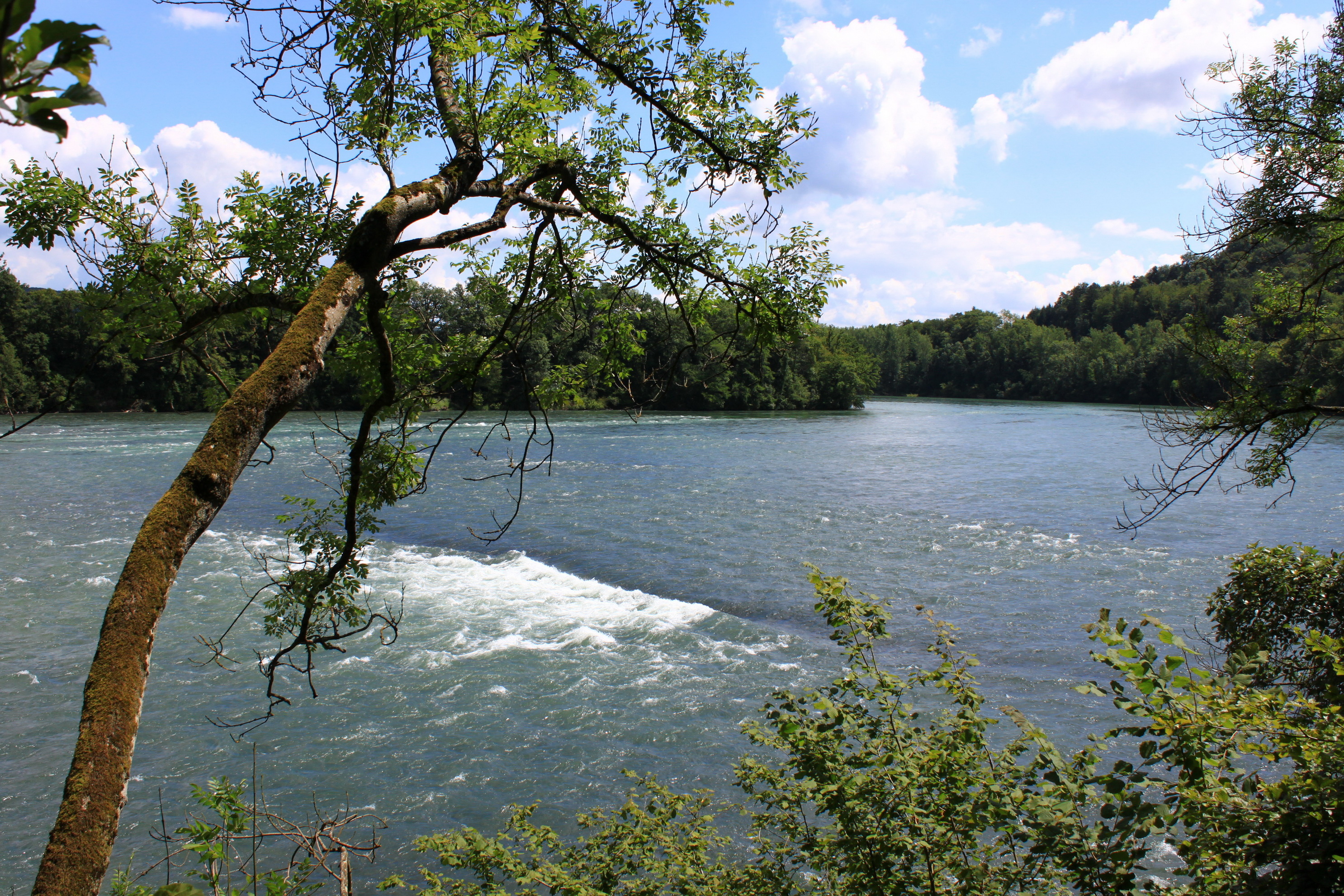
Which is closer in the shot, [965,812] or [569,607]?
[965,812]

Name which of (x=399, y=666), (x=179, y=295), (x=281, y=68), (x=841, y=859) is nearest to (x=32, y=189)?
(x=179, y=295)

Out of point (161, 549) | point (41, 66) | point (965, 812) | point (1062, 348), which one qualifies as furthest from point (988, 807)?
point (1062, 348)

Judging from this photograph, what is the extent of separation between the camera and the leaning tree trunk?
1.73 meters

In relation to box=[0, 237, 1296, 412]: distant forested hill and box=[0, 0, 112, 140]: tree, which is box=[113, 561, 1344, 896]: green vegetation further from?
box=[0, 0, 112, 140]: tree

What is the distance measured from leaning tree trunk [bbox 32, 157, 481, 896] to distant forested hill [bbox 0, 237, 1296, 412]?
0.72 meters

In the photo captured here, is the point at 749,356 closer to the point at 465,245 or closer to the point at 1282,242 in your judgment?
the point at 465,245

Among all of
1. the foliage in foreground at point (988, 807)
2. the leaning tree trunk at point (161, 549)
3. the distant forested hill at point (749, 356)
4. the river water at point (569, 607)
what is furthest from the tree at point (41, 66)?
the river water at point (569, 607)

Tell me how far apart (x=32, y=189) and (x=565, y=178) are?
8.34 feet

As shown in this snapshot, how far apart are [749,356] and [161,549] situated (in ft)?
9.73

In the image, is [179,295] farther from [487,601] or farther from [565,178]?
[487,601]

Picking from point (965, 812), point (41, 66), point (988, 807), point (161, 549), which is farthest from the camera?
point (965, 812)

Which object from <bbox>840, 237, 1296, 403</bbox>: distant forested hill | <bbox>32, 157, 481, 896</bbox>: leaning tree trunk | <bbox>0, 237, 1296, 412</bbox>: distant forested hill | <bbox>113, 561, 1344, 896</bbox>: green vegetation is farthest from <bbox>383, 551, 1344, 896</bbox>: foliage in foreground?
<bbox>840, 237, 1296, 403</bbox>: distant forested hill

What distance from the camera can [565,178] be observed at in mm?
3623

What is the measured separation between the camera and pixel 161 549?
2.07 m
